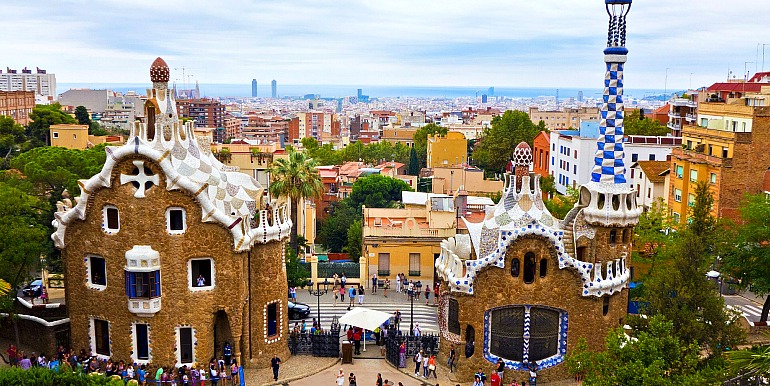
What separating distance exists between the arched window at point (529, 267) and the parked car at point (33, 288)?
27150 mm

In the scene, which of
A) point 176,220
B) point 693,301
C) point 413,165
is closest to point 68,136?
point 176,220

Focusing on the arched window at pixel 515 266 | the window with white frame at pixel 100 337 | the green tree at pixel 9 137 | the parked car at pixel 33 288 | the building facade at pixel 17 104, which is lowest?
the parked car at pixel 33 288

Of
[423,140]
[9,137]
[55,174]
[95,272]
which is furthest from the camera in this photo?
[423,140]

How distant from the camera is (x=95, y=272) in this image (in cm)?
3055

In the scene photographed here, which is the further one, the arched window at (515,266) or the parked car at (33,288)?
the parked car at (33,288)

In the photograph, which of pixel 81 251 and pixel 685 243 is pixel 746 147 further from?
pixel 81 251

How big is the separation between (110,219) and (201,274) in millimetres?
4290

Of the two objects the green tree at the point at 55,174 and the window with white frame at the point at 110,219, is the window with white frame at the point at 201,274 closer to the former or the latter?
the window with white frame at the point at 110,219

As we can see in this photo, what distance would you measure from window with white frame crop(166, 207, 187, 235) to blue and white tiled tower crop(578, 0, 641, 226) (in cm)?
1674

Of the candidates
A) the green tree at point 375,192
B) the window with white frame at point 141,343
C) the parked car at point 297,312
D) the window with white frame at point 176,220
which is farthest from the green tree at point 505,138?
the window with white frame at point 141,343

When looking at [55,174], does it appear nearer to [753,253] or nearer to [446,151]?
[753,253]

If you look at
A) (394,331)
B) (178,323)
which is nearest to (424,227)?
(394,331)

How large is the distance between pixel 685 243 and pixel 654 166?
120 feet

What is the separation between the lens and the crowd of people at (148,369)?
95.7ft
